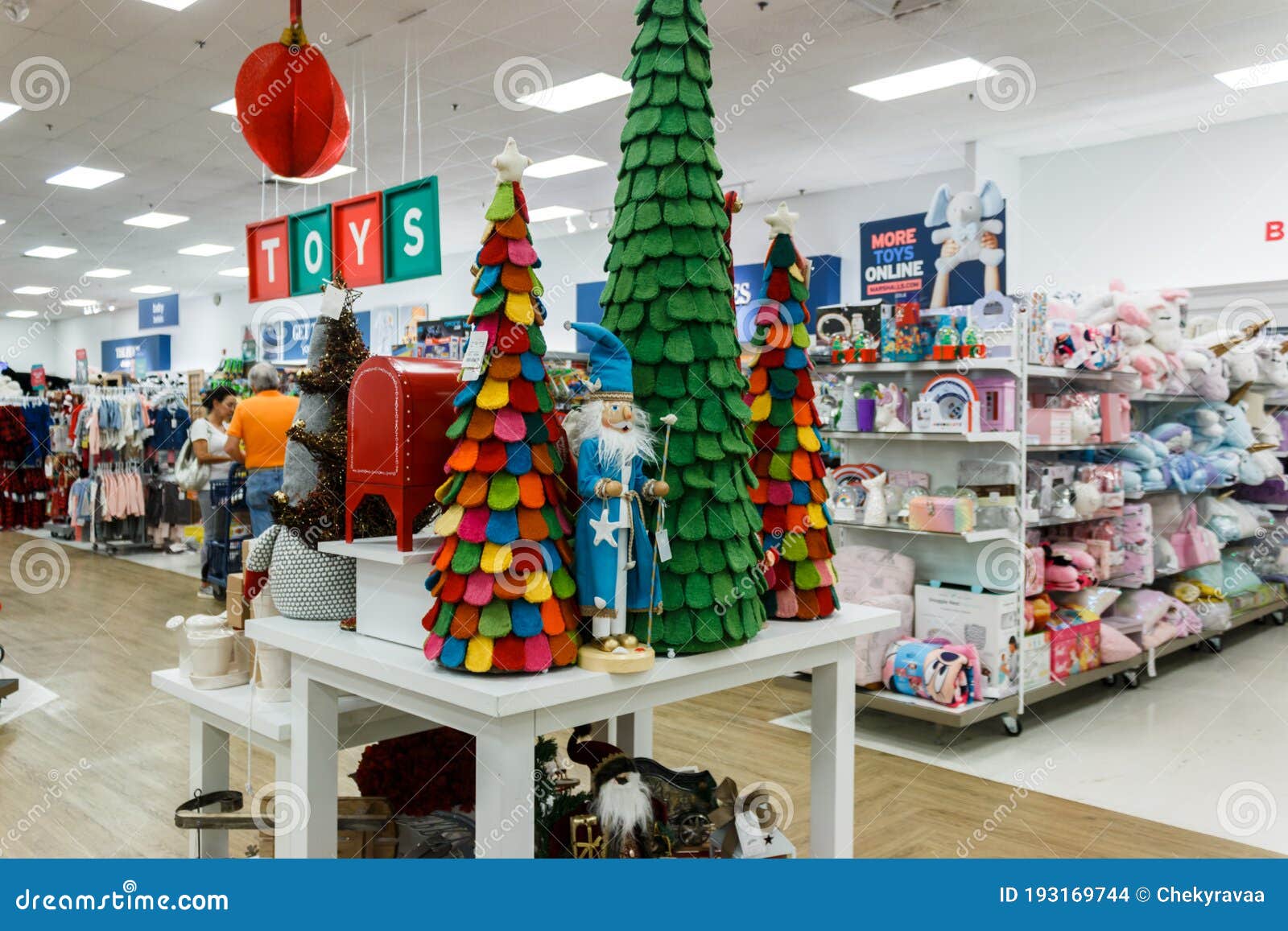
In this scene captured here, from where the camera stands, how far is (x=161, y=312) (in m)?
14.4

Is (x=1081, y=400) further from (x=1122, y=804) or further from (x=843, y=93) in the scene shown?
(x=843, y=93)

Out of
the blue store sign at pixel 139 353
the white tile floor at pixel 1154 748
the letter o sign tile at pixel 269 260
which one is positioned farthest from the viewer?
the blue store sign at pixel 139 353

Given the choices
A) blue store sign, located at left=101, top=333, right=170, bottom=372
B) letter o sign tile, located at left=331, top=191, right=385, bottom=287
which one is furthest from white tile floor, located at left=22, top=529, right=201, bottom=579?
blue store sign, located at left=101, top=333, right=170, bottom=372

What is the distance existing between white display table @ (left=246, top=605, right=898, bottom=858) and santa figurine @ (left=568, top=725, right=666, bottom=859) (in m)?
0.19

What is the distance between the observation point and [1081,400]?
15.5 ft

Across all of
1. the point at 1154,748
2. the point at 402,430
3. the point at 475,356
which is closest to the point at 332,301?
the point at 402,430

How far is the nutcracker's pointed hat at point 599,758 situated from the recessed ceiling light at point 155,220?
37.7 feet

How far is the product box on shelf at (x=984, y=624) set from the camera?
13.6 feet
